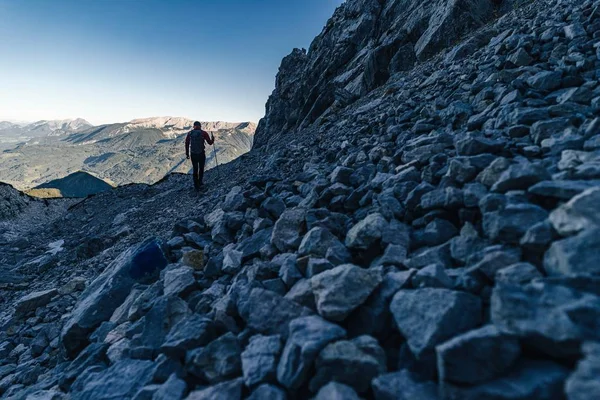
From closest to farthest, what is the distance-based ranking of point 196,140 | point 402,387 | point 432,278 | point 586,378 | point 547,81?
1. point 586,378
2. point 402,387
3. point 432,278
4. point 547,81
5. point 196,140

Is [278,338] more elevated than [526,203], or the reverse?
[526,203]

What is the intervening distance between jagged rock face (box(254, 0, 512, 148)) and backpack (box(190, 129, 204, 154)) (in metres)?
13.4

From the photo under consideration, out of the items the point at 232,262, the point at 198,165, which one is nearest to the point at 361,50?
the point at 198,165

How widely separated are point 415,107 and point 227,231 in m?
7.15

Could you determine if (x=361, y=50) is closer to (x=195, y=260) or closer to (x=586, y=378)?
(x=195, y=260)

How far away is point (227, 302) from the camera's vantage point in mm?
3510

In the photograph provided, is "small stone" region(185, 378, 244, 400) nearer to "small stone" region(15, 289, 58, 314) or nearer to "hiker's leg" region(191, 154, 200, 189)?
"small stone" region(15, 289, 58, 314)

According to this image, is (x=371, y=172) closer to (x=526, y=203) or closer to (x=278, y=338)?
(x=526, y=203)

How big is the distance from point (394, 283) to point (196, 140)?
50.4 feet

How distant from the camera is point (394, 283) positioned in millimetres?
2836

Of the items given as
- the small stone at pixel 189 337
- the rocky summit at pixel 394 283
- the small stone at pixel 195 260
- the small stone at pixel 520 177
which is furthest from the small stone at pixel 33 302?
the small stone at pixel 520 177

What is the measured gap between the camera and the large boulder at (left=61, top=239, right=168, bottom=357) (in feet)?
16.4

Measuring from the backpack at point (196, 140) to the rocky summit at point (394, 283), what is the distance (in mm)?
9161

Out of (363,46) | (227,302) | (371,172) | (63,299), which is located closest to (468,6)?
(363,46)
